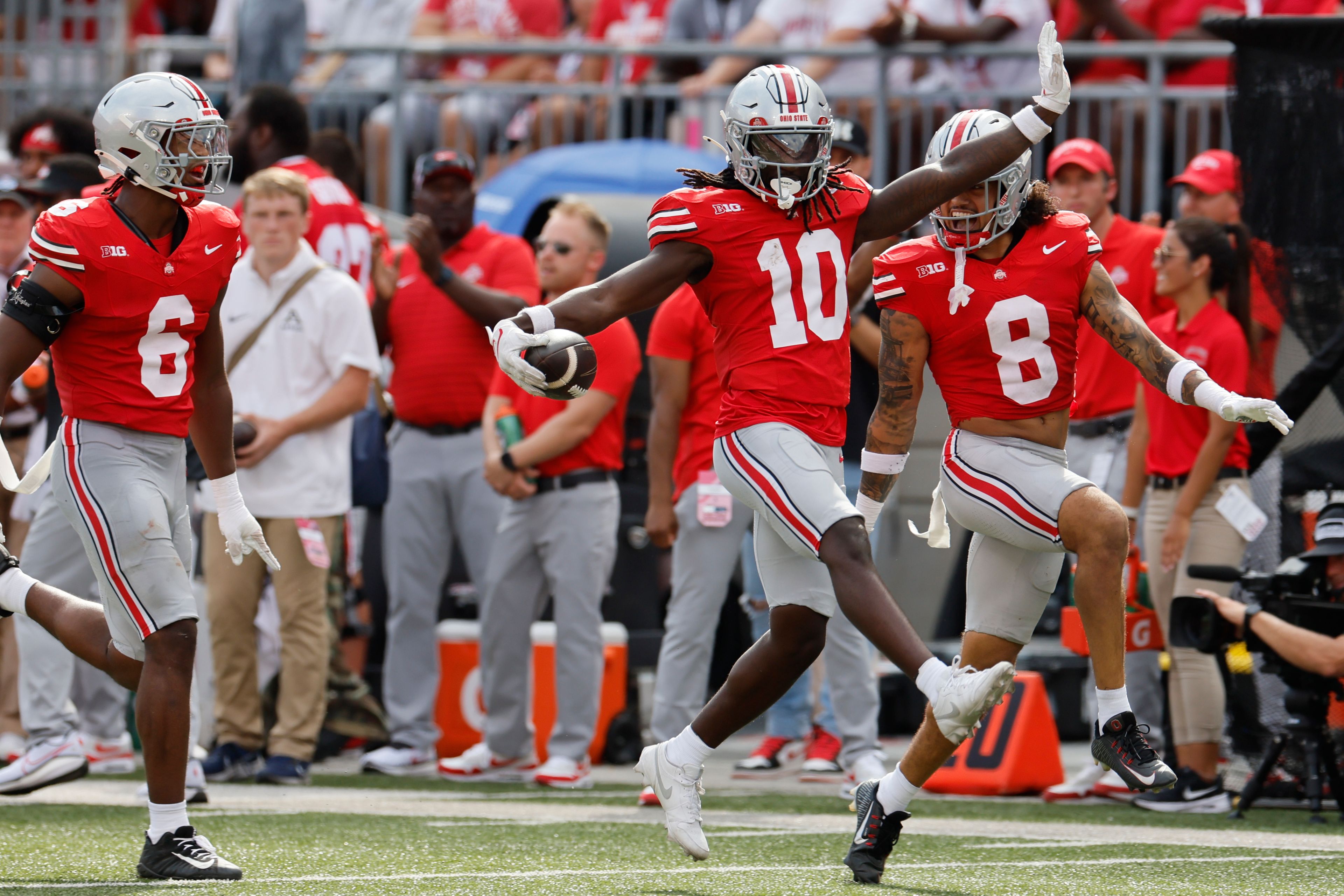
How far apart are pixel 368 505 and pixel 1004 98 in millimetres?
3956

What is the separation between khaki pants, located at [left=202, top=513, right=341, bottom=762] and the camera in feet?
24.7

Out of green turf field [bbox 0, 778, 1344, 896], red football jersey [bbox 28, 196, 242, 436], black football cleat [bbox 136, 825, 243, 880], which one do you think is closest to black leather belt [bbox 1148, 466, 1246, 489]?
green turf field [bbox 0, 778, 1344, 896]

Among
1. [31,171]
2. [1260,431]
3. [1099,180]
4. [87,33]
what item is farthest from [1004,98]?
[87,33]

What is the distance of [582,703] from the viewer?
7.61 m

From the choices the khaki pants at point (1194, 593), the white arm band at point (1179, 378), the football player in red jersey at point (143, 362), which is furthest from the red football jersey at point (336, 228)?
the white arm band at point (1179, 378)

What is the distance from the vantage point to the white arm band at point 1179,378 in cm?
508

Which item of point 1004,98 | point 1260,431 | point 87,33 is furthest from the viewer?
point 87,33

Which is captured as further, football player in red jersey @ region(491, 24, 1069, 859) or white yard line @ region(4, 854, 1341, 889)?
football player in red jersey @ region(491, 24, 1069, 859)

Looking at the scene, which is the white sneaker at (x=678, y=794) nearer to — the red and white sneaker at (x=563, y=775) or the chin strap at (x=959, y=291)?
the chin strap at (x=959, y=291)

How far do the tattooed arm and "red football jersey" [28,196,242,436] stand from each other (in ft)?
5.88

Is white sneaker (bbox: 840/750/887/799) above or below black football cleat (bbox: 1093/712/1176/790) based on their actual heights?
below

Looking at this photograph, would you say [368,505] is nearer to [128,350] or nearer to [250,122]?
[250,122]

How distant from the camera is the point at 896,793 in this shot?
518 centimetres

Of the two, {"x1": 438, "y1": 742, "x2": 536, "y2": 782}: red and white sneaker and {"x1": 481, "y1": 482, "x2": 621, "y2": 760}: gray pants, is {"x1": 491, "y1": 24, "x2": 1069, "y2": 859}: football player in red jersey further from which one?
{"x1": 438, "y1": 742, "x2": 536, "y2": 782}: red and white sneaker
